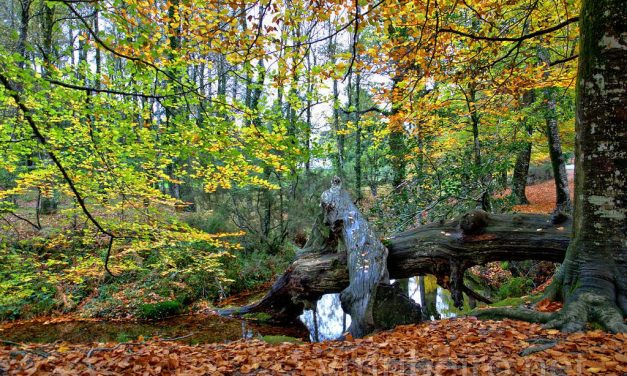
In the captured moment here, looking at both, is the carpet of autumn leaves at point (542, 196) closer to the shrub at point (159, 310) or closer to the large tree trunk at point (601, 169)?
the large tree trunk at point (601, 169)

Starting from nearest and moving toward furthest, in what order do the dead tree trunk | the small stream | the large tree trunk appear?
the large tree trunk
the dead tree trunk
the small stream

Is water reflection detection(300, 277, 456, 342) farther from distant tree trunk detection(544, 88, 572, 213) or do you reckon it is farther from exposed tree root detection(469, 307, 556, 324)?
A: distant tree trunk detection(544, 88, 572, 213)

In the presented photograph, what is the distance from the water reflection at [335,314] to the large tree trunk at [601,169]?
14.9 ft

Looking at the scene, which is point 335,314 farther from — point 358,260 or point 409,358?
point 409,358

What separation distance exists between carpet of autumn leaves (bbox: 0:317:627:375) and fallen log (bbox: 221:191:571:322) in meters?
1.49

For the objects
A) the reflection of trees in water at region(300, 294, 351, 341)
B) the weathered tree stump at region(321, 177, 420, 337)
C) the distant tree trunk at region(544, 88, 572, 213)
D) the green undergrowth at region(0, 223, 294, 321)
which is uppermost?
the distant tree trunk at region(544, 88, 572, 213)

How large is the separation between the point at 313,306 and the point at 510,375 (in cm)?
482

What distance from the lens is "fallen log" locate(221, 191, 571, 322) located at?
4.75 metres

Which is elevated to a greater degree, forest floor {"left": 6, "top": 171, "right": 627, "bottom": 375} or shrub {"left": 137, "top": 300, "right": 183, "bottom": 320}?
forest floor {"left": 6, "top": 171, "right": 627, "bottom": 375}

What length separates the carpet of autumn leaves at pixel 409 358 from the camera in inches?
92.8

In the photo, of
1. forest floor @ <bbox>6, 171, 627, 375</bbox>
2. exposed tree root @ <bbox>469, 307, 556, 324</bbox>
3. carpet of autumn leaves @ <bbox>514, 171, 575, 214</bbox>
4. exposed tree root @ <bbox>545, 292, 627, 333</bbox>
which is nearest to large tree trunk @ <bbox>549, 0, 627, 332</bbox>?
exposed tree root @ <bbox>545, 292, 627, 333</bbox>

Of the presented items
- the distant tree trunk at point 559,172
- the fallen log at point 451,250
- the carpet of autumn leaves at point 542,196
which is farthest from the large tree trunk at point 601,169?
the carpet of autumn leaves at point 542,196

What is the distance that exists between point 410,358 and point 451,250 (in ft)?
8.97

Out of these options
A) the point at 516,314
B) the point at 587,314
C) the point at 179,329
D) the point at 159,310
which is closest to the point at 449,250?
the point at 516,314
